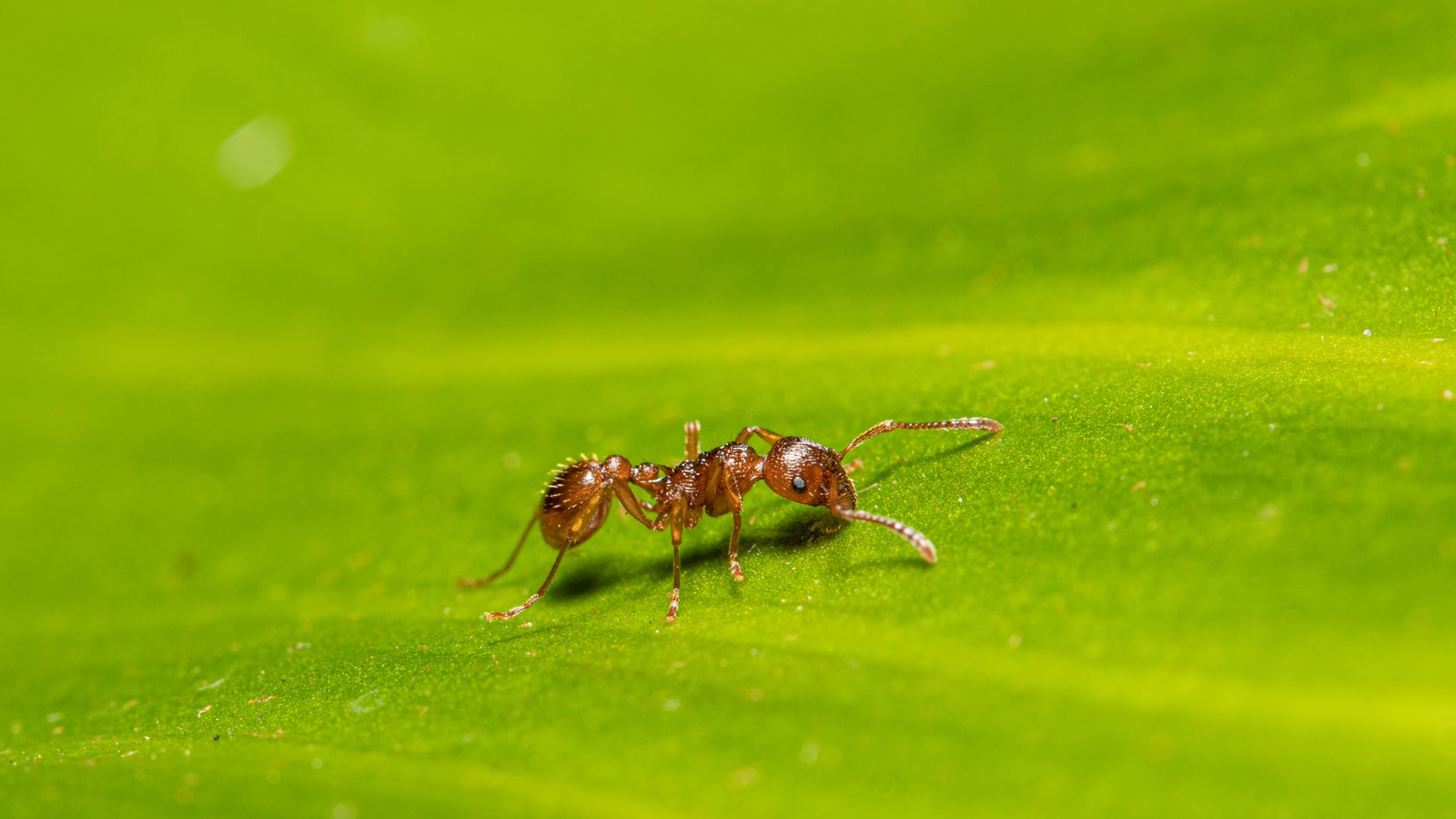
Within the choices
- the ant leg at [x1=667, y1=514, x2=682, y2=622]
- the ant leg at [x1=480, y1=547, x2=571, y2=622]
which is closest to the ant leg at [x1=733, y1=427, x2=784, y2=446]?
the ant leg at [x1=667, y1=514, x2=682, y2=622]

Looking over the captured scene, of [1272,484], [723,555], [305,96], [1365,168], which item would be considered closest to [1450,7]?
[1365,168]

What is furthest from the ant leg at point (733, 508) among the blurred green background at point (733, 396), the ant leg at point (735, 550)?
the blurred green background at point (733, 396)

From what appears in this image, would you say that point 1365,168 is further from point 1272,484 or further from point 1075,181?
point 1272,484

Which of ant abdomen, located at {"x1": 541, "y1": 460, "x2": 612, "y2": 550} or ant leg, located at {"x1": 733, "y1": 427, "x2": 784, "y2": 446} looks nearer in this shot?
ant abdomen, located at {"x1": 541, "y1": 460, "x2": 612, "y2": 550}

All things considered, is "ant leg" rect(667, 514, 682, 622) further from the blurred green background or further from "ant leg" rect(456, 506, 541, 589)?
"ant leg" rect(456, 506, 541, 589)

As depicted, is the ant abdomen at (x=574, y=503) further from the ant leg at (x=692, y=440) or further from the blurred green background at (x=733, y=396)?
the ant leg at (x=692, y=440)

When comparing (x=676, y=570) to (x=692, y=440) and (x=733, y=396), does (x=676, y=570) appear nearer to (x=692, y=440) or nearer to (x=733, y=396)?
(x=692, y=440)

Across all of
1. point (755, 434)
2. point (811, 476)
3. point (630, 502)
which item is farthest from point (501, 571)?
point (811, 476)
